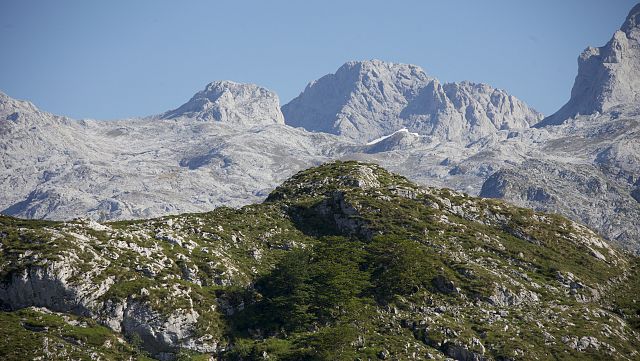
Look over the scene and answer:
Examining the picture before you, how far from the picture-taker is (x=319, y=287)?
14200cm

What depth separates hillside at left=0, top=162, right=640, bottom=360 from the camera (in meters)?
126

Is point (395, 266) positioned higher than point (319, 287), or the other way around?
point (395, 266)

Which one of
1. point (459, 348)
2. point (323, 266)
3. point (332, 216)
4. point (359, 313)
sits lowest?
point (459, 348)

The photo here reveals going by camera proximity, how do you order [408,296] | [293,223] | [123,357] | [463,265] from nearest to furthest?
[123,357] → [408,296] → [463,265] → [293,223]

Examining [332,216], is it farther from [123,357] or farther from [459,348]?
[123,357]

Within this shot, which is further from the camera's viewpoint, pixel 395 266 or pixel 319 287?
pixel 395 266

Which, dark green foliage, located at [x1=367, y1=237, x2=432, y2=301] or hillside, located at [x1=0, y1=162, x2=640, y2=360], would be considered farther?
dark green foliage, located at [x1=367, y1=237, x2=432, y2=301]

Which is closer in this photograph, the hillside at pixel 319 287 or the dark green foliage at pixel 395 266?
the hillside at pixel 319 287

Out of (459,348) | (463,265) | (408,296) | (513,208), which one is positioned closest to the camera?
(459,348)

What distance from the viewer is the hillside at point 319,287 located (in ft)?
415

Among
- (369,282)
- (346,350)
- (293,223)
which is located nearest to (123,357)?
(346,350)

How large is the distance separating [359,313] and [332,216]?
40524mm

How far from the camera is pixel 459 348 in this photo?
12838cm

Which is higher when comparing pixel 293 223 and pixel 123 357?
pixel 293 223
